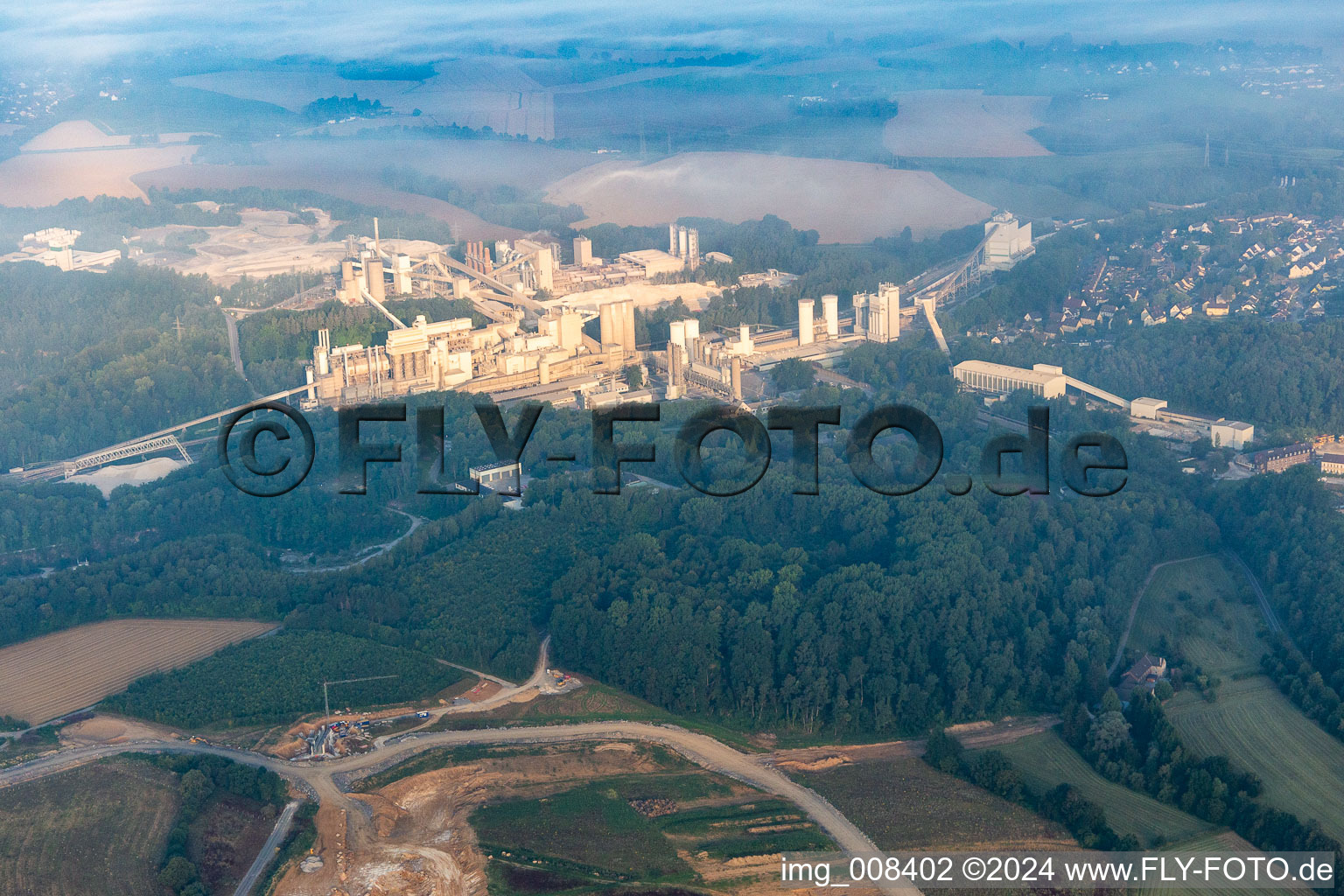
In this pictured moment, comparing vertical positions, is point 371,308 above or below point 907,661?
above

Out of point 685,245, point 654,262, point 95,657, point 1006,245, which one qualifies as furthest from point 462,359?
point 1006,245

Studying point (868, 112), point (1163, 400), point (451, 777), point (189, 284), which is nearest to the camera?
point (451, 777)

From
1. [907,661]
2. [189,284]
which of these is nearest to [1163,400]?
[907,661]

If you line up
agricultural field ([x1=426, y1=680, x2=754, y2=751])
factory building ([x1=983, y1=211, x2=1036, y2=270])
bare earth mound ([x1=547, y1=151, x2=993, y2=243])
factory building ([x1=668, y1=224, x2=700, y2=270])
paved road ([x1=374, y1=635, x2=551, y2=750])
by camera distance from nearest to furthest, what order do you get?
paved road ([x1=374, y1=635, x2=551, y2=750]), agricultural field ([x1=426, y1=680, x2=754, y2=751]), factory building ([x1=983, y1=211, x2=1036, y2=270]), factory building ([x1=668, y1=224, x2=700, y2=270]), bare earth mound ([x1=547, y1=151, x2=993, y2=243])

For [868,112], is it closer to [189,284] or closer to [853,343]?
[853,343]

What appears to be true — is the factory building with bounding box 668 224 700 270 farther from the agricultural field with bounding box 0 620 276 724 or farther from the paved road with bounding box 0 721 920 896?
the paved road with bounding box 0 721 920 896

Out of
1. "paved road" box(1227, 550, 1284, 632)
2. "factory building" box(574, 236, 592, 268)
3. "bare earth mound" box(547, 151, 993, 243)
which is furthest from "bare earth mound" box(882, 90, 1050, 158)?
"paved road" box(1227, 550, 1284, 632)

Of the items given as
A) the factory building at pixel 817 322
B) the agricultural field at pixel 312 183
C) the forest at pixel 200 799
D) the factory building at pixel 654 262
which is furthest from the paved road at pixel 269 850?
the agricultural field at pixel 312 183
